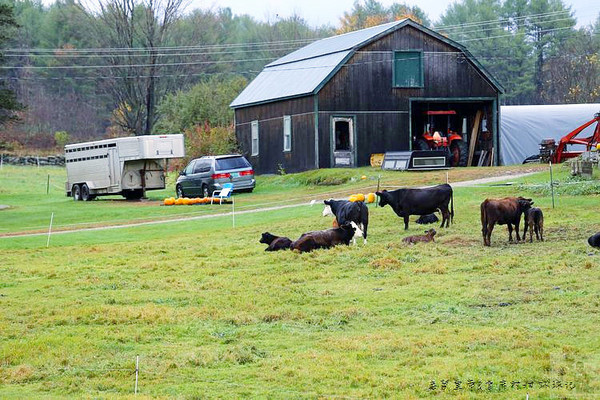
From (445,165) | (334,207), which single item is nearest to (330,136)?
(445,165)

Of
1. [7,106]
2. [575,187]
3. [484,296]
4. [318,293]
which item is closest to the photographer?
[484,296]

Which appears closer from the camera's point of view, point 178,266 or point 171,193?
point 178,266

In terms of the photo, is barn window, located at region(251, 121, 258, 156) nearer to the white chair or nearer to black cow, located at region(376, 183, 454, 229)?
the white chair

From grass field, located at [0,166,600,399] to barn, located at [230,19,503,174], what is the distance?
17.3 meters

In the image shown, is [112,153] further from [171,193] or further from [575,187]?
[575,187]

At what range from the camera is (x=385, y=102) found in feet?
152

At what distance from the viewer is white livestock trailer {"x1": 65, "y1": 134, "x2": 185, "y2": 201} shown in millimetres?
43406

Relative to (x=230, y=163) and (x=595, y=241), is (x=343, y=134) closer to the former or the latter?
(x=230, y=163)

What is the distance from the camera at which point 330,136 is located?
45594mm

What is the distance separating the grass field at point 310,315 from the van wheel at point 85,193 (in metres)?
17.3

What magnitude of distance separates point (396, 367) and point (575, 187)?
19393 millimetres

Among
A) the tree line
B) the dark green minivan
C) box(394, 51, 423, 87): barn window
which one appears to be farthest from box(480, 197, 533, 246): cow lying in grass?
the tree line

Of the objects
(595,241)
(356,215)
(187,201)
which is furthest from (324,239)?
(187,201)

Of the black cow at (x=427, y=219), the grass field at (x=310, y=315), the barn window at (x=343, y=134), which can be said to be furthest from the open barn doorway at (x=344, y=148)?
the black cow at (x=427, y=219)
